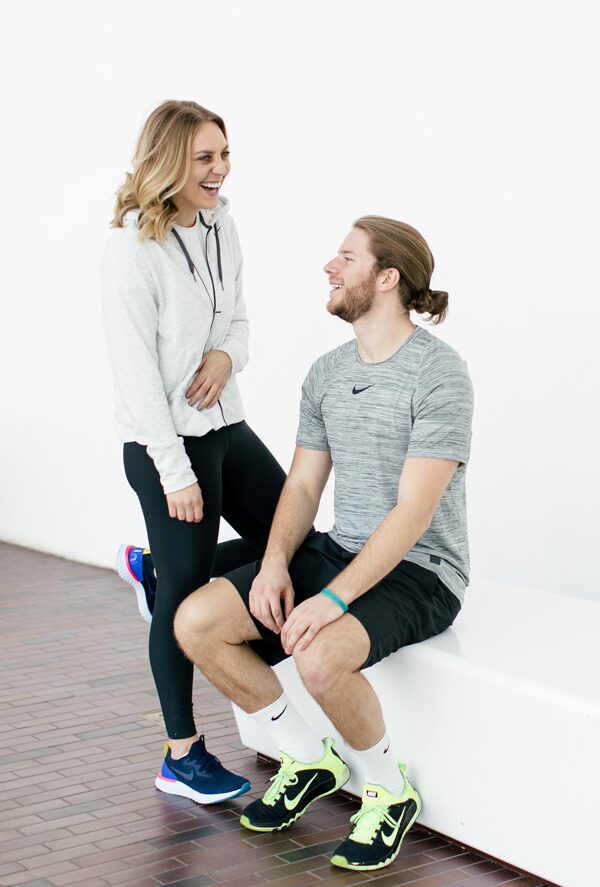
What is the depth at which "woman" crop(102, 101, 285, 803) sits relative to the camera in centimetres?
274

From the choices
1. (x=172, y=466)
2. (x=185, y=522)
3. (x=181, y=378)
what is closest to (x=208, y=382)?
(x=181, y=378)

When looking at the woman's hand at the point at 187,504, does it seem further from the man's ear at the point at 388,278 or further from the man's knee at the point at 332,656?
the man's ear at the point at 388,278

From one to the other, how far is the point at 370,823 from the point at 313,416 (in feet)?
3.21

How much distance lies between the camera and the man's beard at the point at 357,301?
2793mm

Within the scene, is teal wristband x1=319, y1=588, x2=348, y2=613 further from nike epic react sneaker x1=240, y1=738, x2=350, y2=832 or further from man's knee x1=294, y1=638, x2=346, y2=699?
nike epic react sneaker x1=240, y1=738, x2=350, y2=832

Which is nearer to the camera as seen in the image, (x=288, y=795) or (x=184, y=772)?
(x=288, y=795)

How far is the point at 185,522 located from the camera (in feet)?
9.28

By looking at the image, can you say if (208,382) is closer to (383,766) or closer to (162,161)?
(162,161)

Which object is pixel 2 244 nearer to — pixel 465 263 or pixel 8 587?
pixel 8 587

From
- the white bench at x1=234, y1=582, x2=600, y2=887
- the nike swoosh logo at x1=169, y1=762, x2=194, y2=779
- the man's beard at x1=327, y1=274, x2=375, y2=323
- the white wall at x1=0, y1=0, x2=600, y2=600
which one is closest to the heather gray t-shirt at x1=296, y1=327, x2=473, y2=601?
the man's beard at x1=327, y1=274, x2=375, y2=323

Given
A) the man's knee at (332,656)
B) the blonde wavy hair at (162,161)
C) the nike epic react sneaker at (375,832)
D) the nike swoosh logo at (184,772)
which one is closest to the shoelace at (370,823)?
the nike epic react sneaker at (375,832)

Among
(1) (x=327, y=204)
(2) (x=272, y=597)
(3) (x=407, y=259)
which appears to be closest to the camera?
(2) (x=272, y=597)

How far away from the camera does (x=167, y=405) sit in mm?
2764

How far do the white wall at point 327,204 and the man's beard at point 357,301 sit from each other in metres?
1.32
